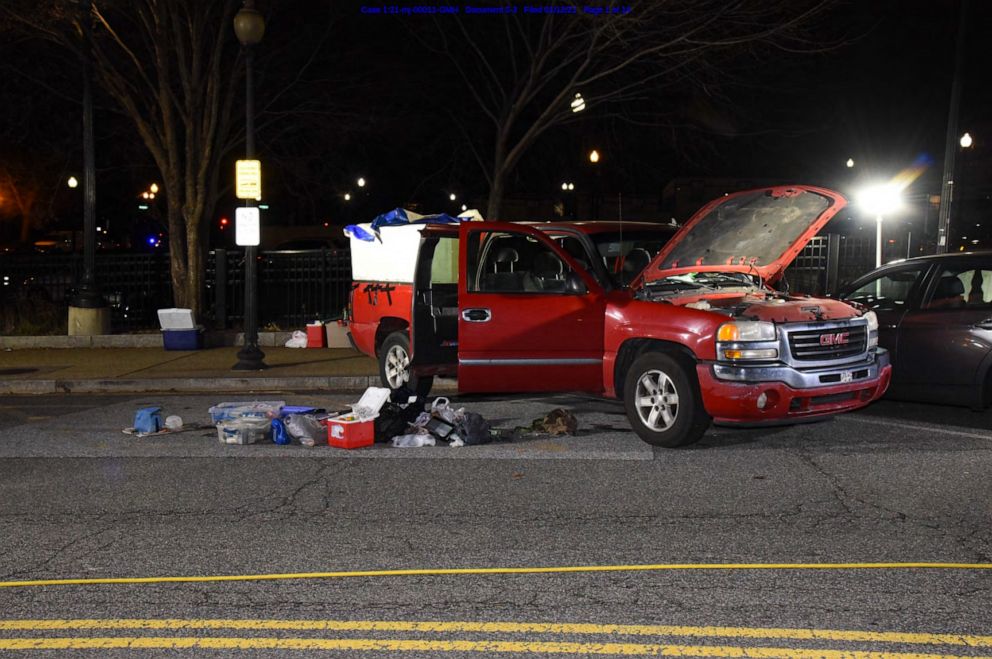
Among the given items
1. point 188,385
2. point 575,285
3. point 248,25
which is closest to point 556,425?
point 575,285

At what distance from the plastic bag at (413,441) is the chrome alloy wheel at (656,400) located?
5.89 feet

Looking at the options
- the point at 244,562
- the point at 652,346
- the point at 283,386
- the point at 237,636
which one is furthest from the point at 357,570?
the point at 283,386

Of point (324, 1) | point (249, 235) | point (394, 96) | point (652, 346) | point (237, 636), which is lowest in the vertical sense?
point (237, 636)

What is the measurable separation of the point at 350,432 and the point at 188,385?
5.30 m

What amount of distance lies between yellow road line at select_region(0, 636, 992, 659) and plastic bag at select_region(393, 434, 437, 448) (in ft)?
14.2

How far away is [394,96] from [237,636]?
19086 millimetres

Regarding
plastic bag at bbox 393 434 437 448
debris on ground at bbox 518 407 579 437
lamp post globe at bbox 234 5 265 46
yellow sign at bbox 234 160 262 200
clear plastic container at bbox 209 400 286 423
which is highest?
lamp post globe at bbox 234 5 265 46

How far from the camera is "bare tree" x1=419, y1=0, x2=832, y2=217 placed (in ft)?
61.2

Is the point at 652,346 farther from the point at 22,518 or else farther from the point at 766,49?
the point at 766,49

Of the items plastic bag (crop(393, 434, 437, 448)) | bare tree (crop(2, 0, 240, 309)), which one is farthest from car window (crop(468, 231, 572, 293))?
bare tree (crop(2, 0, 240, 309))

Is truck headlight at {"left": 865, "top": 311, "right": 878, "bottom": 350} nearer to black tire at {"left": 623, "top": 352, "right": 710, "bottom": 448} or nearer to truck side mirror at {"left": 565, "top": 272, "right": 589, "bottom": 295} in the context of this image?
black tire at {"left": 623, "top": 352, "right": 710, "bottom": 448}

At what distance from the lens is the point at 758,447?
8570 millimetres

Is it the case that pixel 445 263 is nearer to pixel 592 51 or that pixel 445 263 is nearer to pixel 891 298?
pixel 891 298

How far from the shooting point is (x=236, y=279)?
18.8 metres
